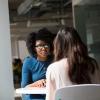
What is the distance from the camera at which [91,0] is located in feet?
15.9

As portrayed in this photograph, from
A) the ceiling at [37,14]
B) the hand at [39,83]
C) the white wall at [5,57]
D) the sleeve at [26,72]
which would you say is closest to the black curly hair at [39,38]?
the sleeve at [26,72]

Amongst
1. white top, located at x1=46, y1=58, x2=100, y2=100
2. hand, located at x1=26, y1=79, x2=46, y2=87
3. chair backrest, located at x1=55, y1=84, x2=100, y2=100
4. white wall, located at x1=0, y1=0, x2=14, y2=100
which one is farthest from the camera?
hand, located at x1=26, y1=79, x2=46, y2=87

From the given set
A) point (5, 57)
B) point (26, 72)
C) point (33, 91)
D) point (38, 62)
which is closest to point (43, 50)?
point (38, 62)

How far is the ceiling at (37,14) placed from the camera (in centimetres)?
641

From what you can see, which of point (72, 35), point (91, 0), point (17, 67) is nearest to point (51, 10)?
point (17, 67)

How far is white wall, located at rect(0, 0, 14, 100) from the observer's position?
229 cm


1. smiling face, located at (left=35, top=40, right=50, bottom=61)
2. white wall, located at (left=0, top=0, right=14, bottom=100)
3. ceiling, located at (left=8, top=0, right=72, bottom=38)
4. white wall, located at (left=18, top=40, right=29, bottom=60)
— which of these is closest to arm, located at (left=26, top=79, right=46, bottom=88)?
smiling face, located at (left=35, top=40, right=50, bottom=61)

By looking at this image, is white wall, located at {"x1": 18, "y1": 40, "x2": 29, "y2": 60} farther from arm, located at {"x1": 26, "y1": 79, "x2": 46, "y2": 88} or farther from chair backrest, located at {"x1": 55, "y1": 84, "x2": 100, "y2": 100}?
chair backrest, located at {"x1": 55, "y1": 84, "x2": 100, "y2": 100}

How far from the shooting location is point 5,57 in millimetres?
2318

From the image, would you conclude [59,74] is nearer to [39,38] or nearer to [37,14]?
[39,38]

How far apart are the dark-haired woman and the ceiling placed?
13.2 ft

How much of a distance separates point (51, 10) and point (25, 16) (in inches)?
29.7

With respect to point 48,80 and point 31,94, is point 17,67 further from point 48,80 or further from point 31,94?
point 48,80

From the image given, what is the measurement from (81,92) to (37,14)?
5.53 metres
